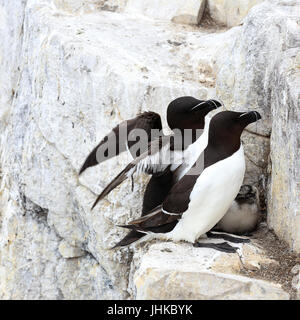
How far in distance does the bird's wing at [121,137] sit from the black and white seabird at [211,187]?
21.4 inches

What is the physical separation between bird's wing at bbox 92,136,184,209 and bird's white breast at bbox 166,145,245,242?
303mm

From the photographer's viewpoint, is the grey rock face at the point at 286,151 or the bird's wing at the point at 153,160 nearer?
the grey rock face at the point at 286,151

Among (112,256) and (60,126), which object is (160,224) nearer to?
(112,256)

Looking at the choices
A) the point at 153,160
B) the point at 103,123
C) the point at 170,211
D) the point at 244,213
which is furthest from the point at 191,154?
the point at 103,123

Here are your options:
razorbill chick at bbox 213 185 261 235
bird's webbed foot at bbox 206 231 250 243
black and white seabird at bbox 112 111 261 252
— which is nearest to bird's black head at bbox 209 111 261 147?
black and white seabird at bbox 112 111 261 252

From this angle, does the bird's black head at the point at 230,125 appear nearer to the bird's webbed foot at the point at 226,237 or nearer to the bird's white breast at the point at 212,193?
the bird's white breast at the point at 212,193

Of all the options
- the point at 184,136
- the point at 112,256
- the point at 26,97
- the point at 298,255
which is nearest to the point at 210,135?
the point at 184,136

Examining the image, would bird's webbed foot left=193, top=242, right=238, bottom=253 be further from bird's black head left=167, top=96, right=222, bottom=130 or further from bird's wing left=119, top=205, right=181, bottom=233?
bird's black head left=167, top=96, right=222, bottom=130

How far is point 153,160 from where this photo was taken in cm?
435

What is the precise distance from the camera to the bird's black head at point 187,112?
14.6 ft

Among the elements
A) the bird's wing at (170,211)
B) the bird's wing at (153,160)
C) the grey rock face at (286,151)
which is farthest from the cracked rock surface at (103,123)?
the bird's wing at (153,160)

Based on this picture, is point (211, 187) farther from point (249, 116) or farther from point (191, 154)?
point (249, 116)

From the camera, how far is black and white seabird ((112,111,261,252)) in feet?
13.8

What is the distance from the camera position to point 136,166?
4.29 metres
